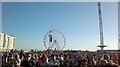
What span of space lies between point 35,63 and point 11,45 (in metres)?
132

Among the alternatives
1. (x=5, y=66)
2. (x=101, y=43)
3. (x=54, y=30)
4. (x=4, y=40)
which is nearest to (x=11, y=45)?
(x=4, y=40)

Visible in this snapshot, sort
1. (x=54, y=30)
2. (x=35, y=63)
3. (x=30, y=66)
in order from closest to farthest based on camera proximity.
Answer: (x=30, y=66), (x=35, y=63), (x=54, y=30)

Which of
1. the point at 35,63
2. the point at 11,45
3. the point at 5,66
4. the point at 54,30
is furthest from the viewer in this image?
the point at 11,45

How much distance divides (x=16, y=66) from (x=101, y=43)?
7950 centimetres

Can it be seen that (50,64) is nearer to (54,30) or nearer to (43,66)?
(43,66)

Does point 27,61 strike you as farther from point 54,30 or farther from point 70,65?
point 54,30

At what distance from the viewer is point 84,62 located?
21.7 feet

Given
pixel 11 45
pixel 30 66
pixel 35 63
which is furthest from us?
pixel 11 45

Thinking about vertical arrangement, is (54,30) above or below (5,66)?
above

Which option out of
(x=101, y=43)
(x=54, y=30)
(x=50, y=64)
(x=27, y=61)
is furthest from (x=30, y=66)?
(x=101, y=43)

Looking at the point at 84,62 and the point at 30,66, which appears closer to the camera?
the point at 84,62

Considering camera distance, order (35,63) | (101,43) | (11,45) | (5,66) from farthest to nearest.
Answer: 1. (11,45)
2. (101,43)
3. (5,66)
4. (35,63)

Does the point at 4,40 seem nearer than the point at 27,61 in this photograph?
No

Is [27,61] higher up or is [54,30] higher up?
[54,30]
